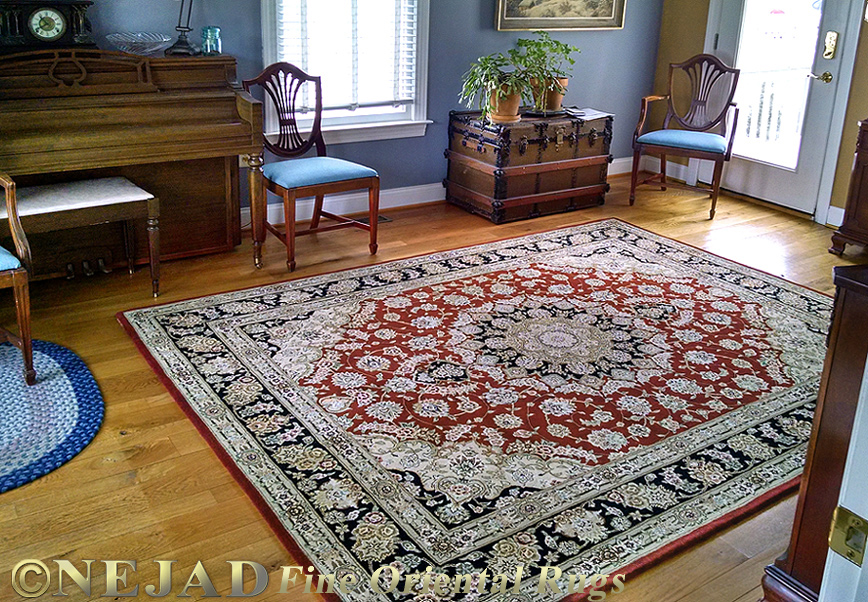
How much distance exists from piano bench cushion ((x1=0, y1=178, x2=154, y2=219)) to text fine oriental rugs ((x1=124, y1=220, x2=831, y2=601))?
0.52 metres

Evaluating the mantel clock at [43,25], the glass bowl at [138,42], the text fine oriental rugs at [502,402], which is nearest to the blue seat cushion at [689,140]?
the text fine oriental rugs at [502,402]

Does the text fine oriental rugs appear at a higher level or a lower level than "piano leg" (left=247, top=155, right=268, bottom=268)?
lower

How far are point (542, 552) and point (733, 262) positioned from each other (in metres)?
2.79

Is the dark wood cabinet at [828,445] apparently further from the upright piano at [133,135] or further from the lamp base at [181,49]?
the lamp base at [181,49]

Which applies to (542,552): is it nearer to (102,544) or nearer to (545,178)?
(102,544)

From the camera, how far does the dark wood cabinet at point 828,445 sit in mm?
1702

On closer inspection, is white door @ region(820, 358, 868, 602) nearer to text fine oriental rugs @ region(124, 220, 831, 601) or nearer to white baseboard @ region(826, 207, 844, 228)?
text fine oriental rugs @ region(124, 220, 831, 601)

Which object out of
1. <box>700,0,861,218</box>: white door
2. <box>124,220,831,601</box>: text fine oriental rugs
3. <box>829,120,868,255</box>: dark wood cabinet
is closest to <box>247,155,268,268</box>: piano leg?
<box>124,220,831,601</box>: text fine oriental rugs

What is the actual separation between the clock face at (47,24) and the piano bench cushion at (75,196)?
0.67m

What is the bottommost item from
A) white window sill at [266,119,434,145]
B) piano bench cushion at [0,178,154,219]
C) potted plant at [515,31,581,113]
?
piano bench cushion at [0,178,154,219]

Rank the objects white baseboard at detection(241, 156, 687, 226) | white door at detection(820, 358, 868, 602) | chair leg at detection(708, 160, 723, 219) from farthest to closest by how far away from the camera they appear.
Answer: chair leg at detection(708, 160, 723, 219)
white baseboard at detection(241, 156, 687, 226)
white door at detection(820, 358, 868, 602)

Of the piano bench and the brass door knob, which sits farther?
the brass door knob

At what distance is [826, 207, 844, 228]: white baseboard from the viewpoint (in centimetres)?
521

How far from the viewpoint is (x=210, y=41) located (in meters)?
4.21
